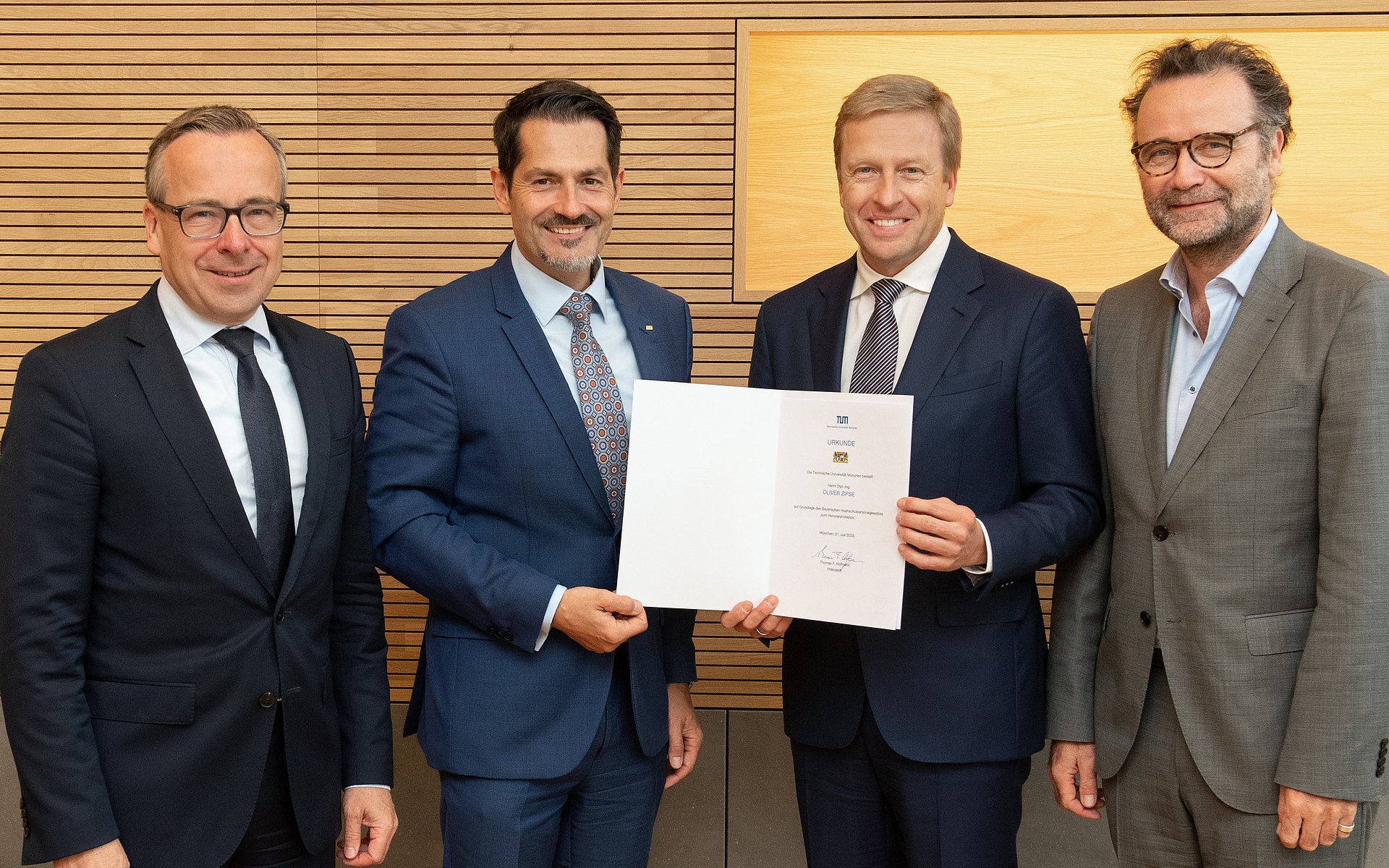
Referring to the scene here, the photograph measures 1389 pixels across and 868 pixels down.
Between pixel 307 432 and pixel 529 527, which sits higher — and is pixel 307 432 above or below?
above

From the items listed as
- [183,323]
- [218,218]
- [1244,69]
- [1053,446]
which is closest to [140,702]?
[183,323]

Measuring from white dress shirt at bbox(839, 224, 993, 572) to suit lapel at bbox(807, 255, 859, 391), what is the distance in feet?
0.06

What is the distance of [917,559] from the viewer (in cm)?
198

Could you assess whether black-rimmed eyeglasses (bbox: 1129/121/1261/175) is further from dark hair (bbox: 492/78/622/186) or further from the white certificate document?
dark hair (bbox: 492/78/622/186)

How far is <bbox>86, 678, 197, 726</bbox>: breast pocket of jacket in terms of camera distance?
186cm

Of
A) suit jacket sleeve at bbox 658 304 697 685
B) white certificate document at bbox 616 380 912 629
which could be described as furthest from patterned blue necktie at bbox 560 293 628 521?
suit jacket sleeve at bbox 658 304 697 685

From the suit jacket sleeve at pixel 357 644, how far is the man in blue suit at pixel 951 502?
31.4 inches

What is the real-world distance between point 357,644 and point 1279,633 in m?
1.83

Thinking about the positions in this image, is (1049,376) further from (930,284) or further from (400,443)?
(400,443)

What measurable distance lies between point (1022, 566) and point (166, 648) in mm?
1623

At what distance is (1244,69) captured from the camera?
2025 millimetres

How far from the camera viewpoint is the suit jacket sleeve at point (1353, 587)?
1.82 meters
